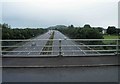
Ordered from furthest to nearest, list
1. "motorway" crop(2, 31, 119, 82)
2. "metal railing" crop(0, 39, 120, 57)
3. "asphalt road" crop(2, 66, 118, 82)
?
"metal railing" crop(0, 39, 120, 57)
"motorway" crop(2, 31, 119, 82)
"asphalt road" crop(2, 66, 118, 82)

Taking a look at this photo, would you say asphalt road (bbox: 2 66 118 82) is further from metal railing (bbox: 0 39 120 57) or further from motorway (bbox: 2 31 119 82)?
metal railing (bbox: 0 39 120 57)

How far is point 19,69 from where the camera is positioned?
28.7ft

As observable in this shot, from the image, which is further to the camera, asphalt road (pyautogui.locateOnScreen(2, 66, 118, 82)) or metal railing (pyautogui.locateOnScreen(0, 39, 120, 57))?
metal railing (pyautogui.locateOnScreen(0, 39, 120, 57))

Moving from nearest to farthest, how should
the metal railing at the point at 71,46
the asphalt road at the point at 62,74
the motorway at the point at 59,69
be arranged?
the asphalt road at the point at 62,74 → the motorway at the point at 59,69 → the metal railing at the point at 71,46

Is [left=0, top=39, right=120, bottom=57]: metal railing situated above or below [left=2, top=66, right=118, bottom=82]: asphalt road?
above

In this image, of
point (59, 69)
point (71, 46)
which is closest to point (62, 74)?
point (59, 69)

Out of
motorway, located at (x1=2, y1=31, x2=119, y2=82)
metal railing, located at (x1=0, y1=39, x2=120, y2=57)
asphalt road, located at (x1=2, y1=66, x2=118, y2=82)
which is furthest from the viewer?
metal railing, located at (x1=0, y1=39, x2=120, y2=57)

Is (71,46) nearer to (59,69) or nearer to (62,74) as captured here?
(59,69)

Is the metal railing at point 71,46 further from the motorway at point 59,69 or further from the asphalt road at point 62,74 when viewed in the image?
the asphalt road at point 62,74


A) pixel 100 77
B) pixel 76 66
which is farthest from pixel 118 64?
pixel 100 77

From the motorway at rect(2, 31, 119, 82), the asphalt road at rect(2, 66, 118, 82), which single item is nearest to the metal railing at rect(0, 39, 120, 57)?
the motorway at rect(2, 31, 119, 82)

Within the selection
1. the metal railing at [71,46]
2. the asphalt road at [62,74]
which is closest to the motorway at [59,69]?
the asphalt road at [62,74]

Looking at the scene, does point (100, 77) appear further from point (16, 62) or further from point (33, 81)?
point (16, 62)

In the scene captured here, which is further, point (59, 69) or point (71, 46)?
point (71, 46)
